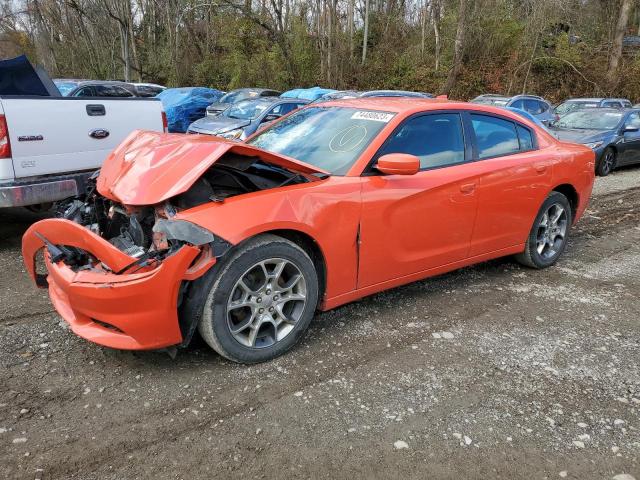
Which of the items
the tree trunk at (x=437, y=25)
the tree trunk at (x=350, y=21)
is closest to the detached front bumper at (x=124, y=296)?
the tree trunk at (x=350, y=21)

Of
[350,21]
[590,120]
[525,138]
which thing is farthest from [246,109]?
[350,21]

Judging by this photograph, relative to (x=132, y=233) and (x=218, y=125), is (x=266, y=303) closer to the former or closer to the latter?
(x=132, y=233)

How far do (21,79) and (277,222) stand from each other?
4.67 metres

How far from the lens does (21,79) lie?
5.96 metres

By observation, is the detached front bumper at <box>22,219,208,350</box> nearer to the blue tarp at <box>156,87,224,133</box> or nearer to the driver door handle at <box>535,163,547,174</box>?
the driver door handle at <box>535,163,547,174</box>

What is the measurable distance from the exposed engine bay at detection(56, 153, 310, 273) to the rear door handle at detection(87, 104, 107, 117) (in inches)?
75.6

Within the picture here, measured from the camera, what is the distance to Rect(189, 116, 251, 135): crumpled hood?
490 inches

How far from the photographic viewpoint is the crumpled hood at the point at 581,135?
11.2m

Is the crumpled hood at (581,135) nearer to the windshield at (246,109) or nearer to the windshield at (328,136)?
the windshield at (246,109)

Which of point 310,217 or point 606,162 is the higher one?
point 310,217

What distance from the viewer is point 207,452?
7.93 ft

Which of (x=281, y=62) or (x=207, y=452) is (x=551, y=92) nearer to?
(x=281, y=62)

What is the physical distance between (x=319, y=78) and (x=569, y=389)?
92.1ft

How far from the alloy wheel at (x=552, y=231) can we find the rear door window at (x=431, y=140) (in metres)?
1.43
